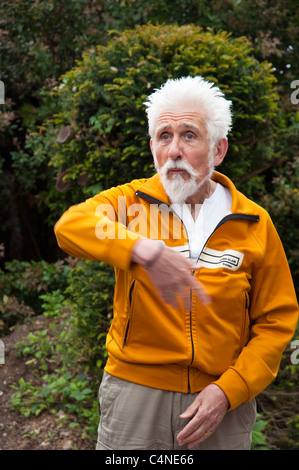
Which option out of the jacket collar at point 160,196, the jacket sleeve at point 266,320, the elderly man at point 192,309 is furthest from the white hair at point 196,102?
the jacket sleeve at point 266,320

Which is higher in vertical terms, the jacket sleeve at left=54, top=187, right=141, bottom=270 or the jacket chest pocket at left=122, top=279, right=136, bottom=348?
the jacket sleeve at left=54, top=187, right=141, bottom=270

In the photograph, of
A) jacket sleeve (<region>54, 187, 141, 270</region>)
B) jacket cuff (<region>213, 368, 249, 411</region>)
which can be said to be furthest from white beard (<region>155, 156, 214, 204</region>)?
jacket cuff (<region>213, 368, 249, 411</region>)

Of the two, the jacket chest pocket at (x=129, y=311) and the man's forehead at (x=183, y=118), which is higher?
the man's forehead at (x=183, y=118)

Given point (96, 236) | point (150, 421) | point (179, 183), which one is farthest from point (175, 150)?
point (150, 421)

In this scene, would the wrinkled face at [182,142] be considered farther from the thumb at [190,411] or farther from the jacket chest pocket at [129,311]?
the thumb at [190,411]

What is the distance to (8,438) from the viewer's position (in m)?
3.96

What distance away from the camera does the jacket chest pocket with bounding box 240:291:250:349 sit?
2.01 metres

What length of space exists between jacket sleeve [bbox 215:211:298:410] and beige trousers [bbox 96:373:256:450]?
0.17 m

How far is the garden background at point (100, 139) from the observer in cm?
378

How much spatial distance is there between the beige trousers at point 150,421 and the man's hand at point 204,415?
0.06 metres

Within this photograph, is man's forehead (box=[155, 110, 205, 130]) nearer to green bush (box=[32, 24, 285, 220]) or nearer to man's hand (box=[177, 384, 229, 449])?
man's hand (box=[177, 384, 229, 449])

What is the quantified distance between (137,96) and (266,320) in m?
2.19

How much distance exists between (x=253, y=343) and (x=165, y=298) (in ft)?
1.93

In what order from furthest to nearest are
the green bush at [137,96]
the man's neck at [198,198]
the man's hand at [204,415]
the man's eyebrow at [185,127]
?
the green bush at [137,96]
the man's neck at [198,198]
the man's eyebrow at [185,127]
the man's hand at [204,415]
